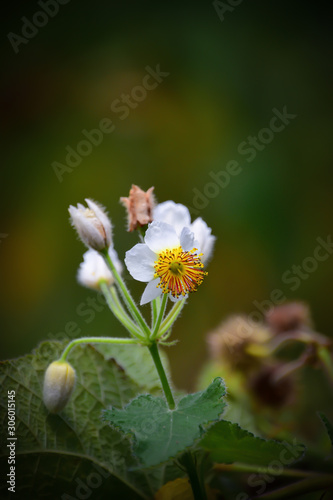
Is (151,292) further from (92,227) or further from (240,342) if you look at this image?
(240,342)

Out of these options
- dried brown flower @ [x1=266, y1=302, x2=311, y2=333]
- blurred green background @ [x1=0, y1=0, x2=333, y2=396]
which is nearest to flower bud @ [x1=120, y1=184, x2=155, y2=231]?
dried brown flower @ [x1=266, y1=302, x2=311, y2=333]

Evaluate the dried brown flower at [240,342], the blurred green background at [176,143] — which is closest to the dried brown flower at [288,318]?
the dried brown flower at [240,342]

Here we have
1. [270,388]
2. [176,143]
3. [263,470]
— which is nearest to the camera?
[263,470]

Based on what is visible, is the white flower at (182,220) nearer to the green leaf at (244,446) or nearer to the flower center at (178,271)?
the flower center at (178,271)

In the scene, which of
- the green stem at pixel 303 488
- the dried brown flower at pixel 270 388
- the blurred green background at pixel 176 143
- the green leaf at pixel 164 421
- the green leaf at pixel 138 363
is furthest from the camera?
the blurred green background at pixel 176 143

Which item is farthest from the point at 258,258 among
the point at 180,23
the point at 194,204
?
the point at 180,23

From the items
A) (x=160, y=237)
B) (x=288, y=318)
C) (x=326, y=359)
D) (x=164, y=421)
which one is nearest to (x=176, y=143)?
(x=288, y=318)
